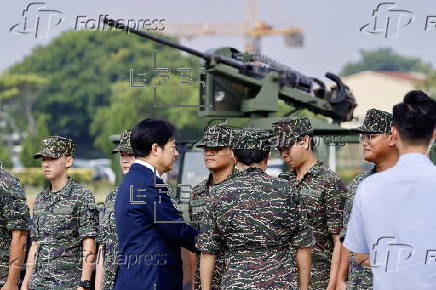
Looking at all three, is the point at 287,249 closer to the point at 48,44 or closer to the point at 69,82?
the point at 69,82

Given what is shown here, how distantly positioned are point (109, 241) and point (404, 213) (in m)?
2.96

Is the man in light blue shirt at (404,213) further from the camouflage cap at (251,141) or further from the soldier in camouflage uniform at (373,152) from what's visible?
the soldier in camouflage uniform at (373,152)

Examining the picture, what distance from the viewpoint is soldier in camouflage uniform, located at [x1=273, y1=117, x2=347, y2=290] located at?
23.2 ft

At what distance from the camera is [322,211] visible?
23.3 ft

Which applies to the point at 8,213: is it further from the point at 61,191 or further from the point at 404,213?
the point at 404,213

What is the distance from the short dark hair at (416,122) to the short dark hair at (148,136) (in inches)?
76.6

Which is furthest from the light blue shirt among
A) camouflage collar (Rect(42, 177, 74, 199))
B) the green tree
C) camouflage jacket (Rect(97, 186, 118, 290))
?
the green tree

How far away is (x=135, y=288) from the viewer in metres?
6.18

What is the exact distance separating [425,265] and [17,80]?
245ft

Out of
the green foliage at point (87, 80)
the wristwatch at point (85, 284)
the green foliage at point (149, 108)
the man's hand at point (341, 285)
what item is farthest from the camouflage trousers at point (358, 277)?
the green foliage at point (87, 80)

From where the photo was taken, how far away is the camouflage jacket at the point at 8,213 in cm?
743

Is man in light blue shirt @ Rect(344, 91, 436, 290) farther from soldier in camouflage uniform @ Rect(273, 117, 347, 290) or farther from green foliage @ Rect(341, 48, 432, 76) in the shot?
green foliage @ Rect(341, 48, 432, 76)

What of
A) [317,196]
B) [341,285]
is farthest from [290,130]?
[341,285]

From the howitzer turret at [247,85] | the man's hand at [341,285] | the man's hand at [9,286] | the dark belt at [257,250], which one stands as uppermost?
→ the howitzer turret at [247,85]
